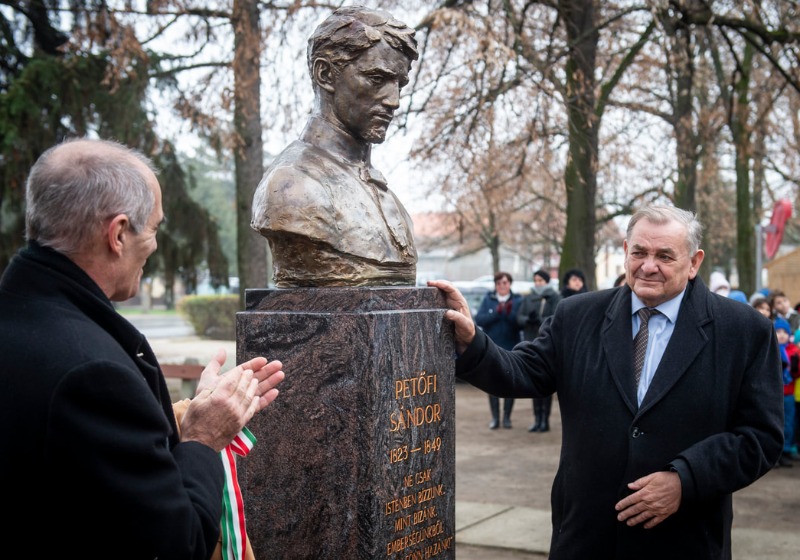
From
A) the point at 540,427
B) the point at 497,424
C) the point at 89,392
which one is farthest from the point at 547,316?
the point at 89,392

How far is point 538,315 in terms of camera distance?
1100 cm

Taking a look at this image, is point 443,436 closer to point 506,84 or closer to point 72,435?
point 72,435

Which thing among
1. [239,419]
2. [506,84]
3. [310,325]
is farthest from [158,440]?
[506,84]

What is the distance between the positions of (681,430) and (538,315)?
7.64 meters

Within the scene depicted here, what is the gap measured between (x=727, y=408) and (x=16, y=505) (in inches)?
97.9

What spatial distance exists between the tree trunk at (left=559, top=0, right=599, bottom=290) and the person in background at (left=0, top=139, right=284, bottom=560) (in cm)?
835

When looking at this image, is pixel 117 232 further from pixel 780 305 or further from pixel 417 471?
pixel 780 305

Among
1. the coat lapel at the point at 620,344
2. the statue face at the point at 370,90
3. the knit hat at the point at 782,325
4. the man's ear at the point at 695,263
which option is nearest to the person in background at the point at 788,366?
the knit hat at the point at 782,325

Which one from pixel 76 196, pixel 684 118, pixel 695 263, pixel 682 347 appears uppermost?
pixel 684 118

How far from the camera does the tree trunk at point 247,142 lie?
9.86 m

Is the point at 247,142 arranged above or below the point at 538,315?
above

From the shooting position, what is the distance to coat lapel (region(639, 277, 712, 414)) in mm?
3397

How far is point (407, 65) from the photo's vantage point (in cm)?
410

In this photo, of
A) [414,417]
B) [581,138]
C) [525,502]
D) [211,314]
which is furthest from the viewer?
[211,314]
